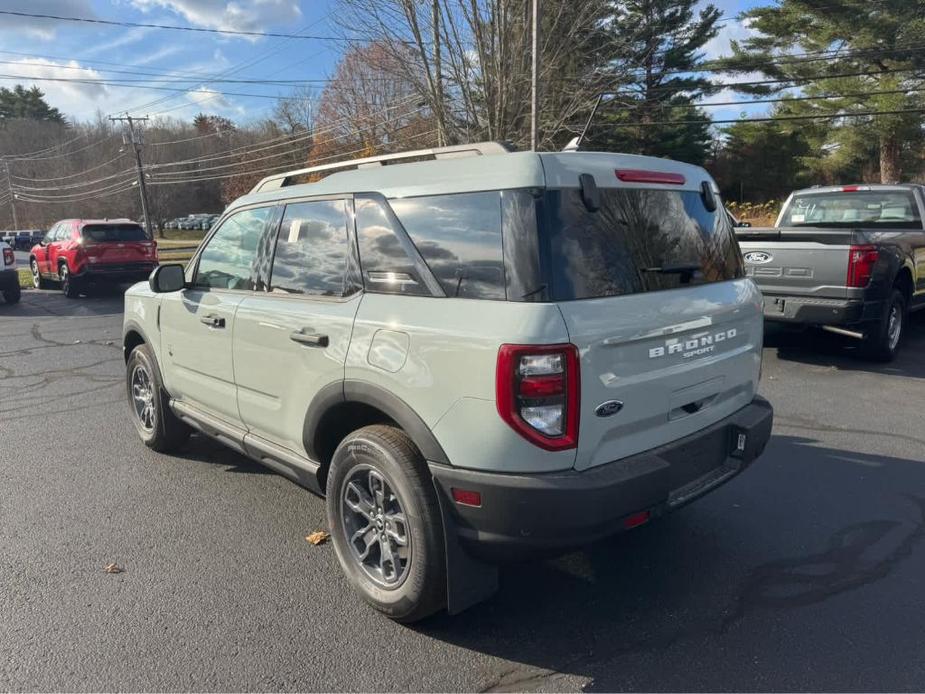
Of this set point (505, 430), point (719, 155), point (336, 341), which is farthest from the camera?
point (719, 155)

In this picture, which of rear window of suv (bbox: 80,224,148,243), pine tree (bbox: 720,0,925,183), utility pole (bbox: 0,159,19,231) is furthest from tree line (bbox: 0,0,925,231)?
utility pole (bbox: 0,159,19,231)

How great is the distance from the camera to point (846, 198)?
9.26m

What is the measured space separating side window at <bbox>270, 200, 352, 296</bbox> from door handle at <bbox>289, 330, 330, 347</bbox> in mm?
218

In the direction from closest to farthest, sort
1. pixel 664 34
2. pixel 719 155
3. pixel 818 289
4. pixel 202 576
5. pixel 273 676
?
pixel 273 676, pixel 202 576, pixel 818 289, pixel 664 34, pixel 719 155

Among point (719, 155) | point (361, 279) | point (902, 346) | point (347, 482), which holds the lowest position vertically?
point (902, 346)

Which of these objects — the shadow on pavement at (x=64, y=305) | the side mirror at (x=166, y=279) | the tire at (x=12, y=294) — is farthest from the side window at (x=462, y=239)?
the tire at (x=12, y=294)

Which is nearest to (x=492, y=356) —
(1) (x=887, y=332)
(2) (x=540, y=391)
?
(2) (x=540, y=391)

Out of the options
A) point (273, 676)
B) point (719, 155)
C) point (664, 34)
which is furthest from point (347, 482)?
point (719, 155)

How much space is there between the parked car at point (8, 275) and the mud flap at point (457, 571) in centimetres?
1515

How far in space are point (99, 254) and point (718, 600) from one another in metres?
16.2

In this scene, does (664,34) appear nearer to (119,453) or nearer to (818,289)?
(818,289)

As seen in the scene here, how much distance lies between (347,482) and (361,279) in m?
0.92

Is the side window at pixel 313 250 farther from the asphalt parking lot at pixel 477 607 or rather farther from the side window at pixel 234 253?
the asphalt parking lot at pixel 477 607

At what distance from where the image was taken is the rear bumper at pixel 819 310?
7.02m
